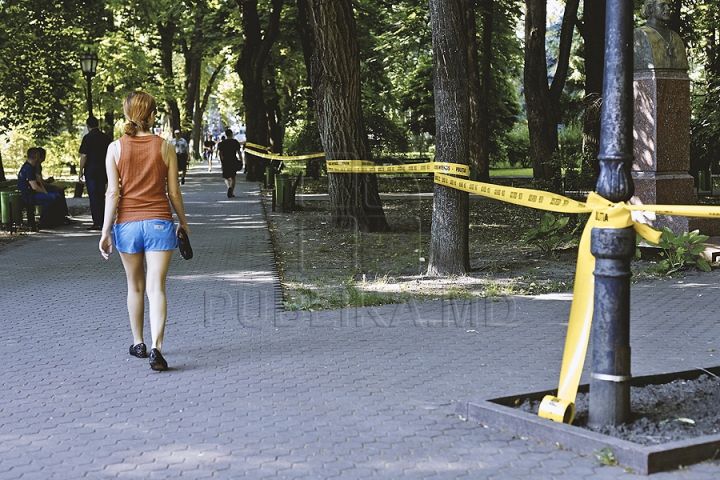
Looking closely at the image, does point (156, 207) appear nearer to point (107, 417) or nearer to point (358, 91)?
point (107, 417)

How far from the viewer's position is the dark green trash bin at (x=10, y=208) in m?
Answer: 16.9

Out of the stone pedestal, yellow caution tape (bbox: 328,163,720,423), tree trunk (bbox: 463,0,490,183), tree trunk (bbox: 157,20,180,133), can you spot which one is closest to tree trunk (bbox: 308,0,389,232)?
tree trunk (bbox: 463,0,490,183)

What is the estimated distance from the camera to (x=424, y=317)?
8773mm

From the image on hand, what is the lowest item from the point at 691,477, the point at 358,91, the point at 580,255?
the point at 691,477

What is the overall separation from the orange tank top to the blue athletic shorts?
0.05 meters

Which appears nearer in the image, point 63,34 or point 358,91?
point 358,91

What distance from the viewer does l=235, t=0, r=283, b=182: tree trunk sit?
28.7 metres

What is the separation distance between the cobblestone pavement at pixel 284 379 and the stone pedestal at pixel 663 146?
1998 mm

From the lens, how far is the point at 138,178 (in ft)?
23.1

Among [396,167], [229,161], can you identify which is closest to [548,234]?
Result: [396,167]

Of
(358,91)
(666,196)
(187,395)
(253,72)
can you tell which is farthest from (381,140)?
(187,395)

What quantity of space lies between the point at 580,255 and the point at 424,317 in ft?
10.7

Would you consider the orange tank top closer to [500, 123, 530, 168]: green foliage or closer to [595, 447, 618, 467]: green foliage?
[595, 447, 618, 467]: green foliage

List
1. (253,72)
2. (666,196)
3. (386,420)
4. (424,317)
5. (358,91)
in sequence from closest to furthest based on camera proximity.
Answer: (386,420)
(424,317)
(666,196)
(358,91)
(253,72)
